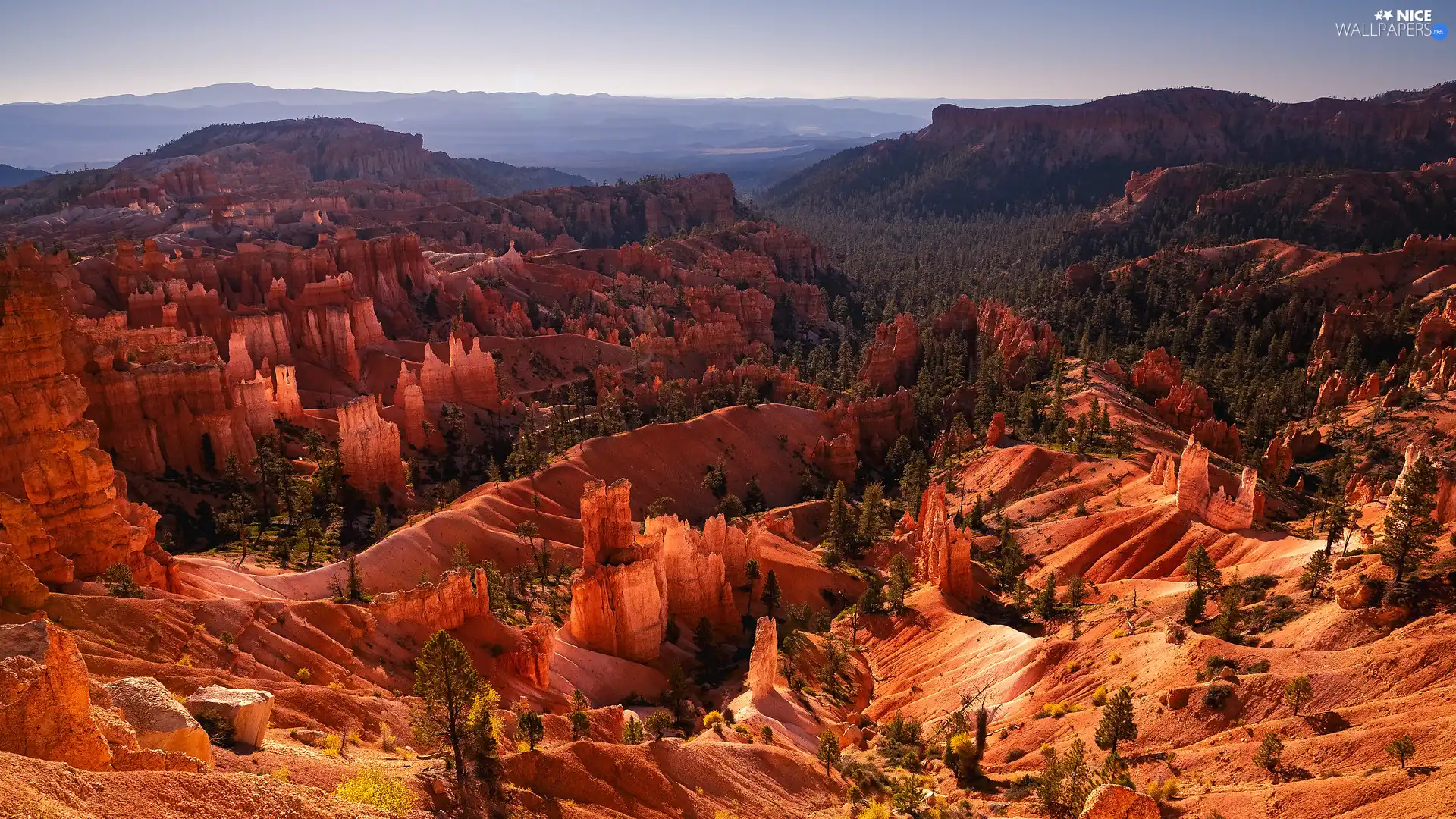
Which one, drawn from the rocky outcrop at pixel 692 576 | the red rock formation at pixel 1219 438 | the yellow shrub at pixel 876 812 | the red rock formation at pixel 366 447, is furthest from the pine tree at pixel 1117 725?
the red rock formation at pixel 1219 438

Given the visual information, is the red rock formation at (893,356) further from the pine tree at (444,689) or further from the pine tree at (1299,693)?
the pine tree at (444,689)

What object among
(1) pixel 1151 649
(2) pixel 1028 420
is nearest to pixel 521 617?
(1) pixel 1151 649

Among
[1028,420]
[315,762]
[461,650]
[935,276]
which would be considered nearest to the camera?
[315,762]

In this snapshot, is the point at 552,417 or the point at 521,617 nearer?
the point at 521,617

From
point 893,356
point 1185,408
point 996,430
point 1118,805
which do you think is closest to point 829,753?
point 1118,805

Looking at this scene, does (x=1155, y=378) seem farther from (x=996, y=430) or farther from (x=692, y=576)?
(x=692, y=576)

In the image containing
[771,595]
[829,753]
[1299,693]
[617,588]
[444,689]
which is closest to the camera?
[444,689]

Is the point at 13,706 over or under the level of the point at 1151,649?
over

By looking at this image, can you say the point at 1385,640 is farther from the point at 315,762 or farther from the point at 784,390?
the point at 784,390
